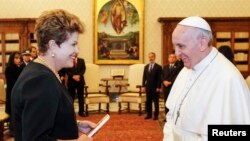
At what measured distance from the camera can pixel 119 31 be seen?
11.9 metres

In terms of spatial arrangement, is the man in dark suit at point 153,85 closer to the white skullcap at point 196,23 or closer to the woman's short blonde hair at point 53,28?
the white skullcap at point 196,23

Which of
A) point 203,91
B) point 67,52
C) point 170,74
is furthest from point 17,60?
point 67,52

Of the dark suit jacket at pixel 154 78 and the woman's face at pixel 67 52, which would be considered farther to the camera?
the dark suit jacket at pixel 154 78

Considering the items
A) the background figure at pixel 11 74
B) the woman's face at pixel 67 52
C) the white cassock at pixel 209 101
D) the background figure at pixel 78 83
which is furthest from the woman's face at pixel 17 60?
the woman's face at pixel 67 52

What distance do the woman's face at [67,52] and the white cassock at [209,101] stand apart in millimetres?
964

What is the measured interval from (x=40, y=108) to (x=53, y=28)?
0.41 meters

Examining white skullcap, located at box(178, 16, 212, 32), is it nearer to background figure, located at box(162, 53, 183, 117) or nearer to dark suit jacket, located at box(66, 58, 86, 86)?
background figure, located at box(162, 53, 183, 117)

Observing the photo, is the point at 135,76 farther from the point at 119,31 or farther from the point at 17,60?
the point at 17,60

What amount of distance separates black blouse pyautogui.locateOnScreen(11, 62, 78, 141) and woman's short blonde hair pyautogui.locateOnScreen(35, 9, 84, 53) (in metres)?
0.13

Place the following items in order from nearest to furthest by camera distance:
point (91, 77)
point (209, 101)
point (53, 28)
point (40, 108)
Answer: point (40, 108) < point (53, 28) < point (209, 101) < point (91, 77)

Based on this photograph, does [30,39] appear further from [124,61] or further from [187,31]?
[187,31]

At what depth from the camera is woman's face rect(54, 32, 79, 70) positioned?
1863mm

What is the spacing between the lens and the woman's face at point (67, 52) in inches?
73.4

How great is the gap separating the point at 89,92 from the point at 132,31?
282cm
